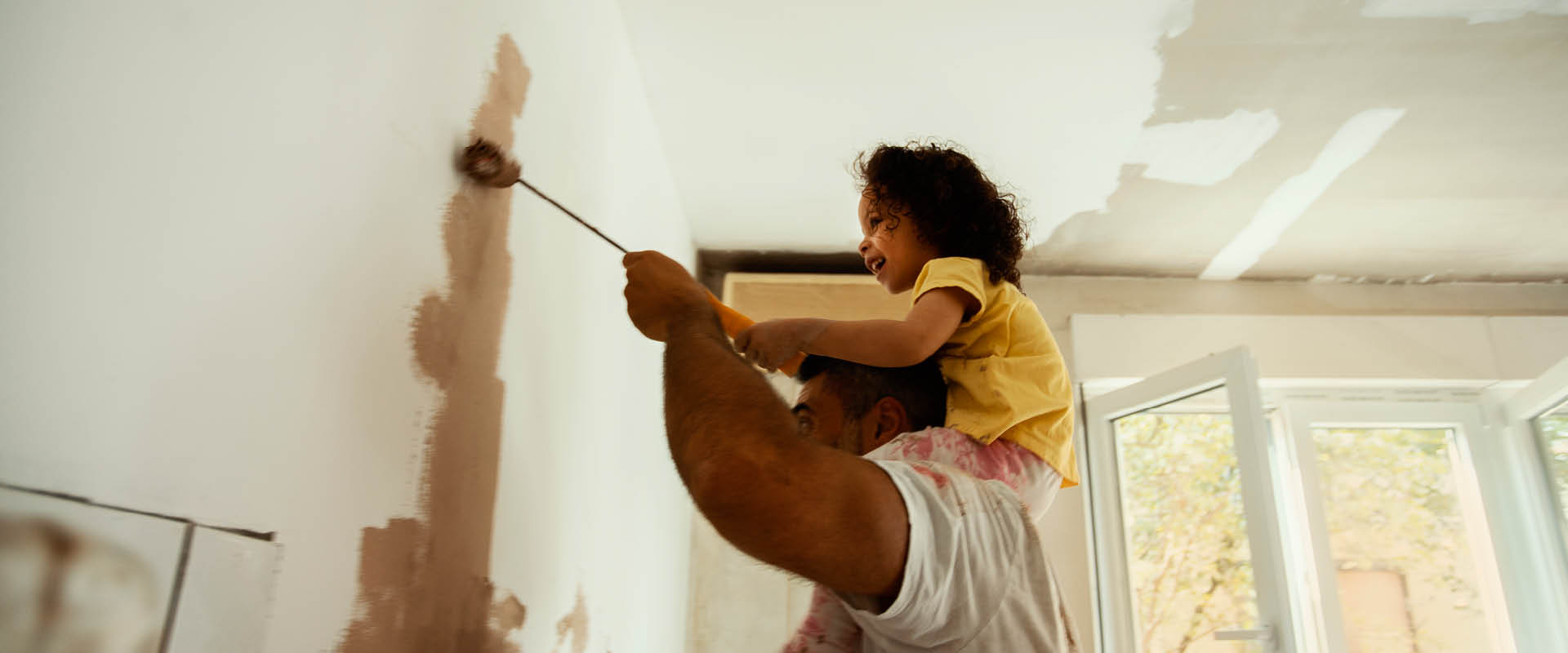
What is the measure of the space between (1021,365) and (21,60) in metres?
1.02

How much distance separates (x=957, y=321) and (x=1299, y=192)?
1726 millimetres

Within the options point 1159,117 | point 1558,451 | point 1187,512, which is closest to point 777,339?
point 1159,117

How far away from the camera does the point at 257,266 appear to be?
0.58 meters

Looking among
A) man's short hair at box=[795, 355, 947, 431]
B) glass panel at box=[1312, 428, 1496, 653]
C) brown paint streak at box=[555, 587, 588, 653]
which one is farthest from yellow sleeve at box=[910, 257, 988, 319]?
glass panel at box=[1312, 428, 1496, 653]

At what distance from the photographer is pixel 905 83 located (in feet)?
6.25

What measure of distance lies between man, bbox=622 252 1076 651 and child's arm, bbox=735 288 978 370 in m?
0.18

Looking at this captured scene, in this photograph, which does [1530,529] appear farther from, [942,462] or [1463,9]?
[942,462]

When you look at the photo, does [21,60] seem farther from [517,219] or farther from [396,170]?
[517,219]

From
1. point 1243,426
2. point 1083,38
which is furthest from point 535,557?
point 1243,426

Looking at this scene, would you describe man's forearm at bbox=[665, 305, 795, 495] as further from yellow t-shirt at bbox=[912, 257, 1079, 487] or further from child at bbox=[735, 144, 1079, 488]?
yellow t-shirt at bbox=[912, 257, 1079, 487]

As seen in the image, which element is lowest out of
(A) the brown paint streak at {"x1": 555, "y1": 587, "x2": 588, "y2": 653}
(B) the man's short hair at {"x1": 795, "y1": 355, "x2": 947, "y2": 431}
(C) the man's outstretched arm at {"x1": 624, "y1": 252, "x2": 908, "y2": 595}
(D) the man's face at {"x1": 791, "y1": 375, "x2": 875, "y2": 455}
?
(A) the brown paint streak at {"x1": 555, "y1": 587, "x2": 588, "y2": 653}

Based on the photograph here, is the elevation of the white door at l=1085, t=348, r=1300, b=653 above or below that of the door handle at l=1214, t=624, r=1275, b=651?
above

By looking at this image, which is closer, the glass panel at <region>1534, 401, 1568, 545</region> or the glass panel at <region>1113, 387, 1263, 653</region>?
the glass panel at <region>1113, 387, 1263, 653</region>

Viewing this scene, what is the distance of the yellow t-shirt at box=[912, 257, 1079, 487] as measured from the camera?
1.13 meters
